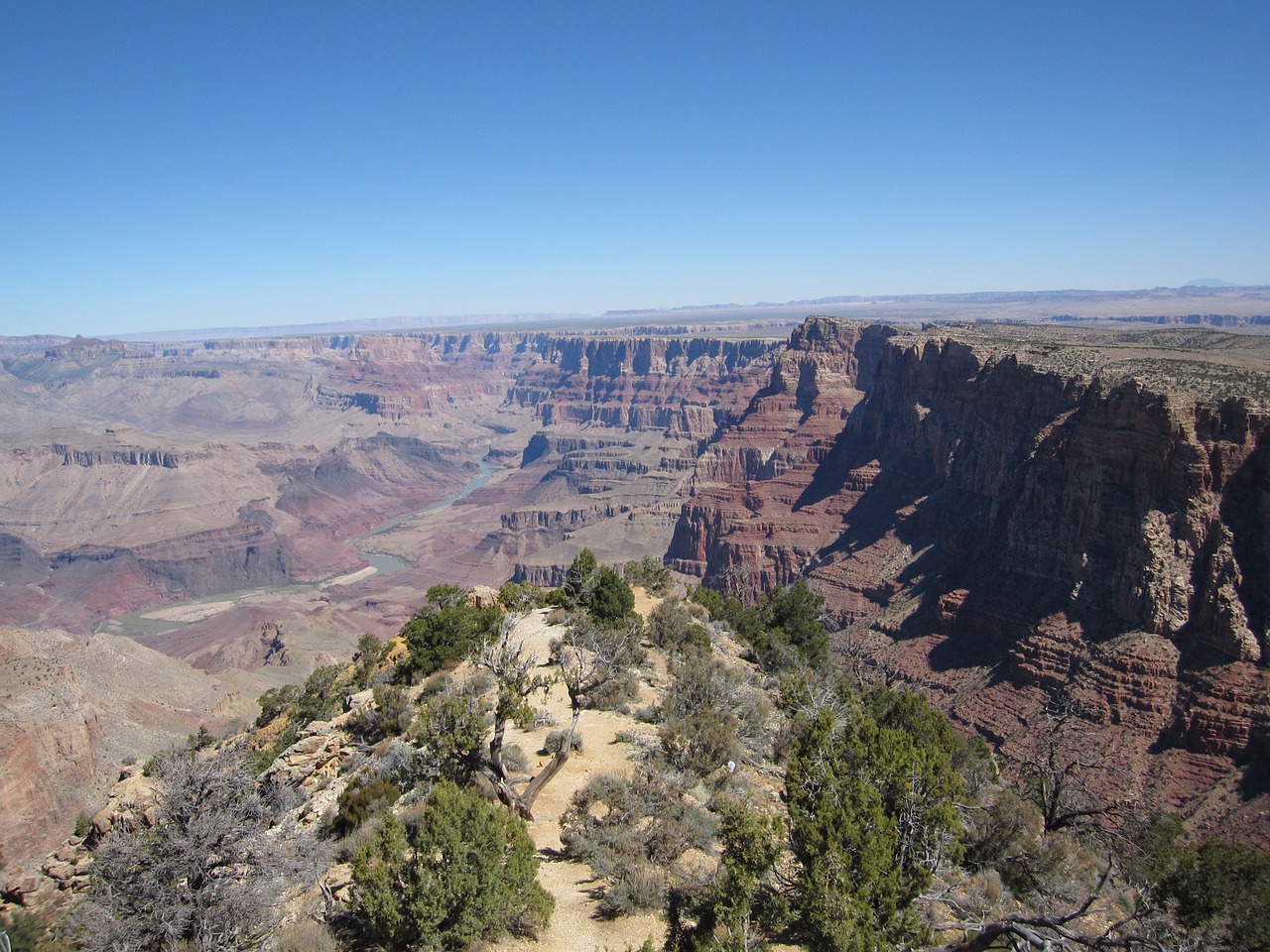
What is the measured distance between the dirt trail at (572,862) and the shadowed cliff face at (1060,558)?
2858 cm

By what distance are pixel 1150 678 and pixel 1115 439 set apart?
14.8 metres

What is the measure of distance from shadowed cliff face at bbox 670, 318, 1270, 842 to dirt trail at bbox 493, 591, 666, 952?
28580mm

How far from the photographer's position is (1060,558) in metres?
48.7

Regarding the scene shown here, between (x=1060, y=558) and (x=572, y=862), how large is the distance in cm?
4426

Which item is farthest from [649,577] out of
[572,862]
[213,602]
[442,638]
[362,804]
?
[213,602]

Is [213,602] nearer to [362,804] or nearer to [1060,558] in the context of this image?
[1060,558]

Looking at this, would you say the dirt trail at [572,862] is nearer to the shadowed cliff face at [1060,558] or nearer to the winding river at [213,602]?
the shadowed cliff face at [1060,558]

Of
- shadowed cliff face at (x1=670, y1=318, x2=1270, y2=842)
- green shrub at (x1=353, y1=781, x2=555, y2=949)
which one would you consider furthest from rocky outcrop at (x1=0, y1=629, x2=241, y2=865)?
shadowed cliff face at (x1=670, y1=318, x2=1270, y2=842)

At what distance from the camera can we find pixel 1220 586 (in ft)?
127

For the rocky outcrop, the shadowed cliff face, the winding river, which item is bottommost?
the winding river

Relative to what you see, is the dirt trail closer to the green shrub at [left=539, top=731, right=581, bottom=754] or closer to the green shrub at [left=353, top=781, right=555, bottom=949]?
the green shrub at [left=539, top=731, right=581, bottom=754]

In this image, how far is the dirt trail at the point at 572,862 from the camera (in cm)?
1303

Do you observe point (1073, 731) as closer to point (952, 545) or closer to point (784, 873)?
point (952, 545)

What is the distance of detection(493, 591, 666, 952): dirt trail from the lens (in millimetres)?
13031
